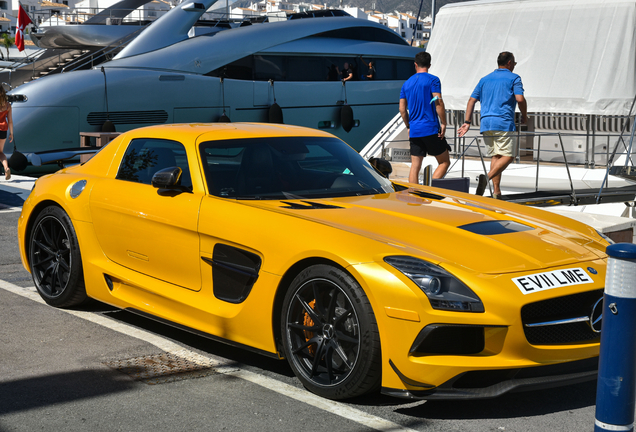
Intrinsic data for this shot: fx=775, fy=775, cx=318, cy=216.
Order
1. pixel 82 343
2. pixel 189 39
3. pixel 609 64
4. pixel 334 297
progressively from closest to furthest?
pixel 334 297, pixel 82 343, pixel 609 64, pixel 189 39

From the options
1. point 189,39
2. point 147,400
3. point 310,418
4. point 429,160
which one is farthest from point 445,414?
point 189,39

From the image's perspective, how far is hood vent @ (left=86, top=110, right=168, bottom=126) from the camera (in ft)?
52.9

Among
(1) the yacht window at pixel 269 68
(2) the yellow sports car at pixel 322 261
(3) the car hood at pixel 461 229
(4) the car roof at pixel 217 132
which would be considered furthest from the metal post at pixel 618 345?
(1) the yacht window at pixel 269 68

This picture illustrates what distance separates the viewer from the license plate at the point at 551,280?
3516mm

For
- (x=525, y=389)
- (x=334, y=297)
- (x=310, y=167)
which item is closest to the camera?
(x=525, y=389)

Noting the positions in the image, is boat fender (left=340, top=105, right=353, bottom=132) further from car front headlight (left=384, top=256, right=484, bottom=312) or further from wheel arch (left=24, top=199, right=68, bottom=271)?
car front headlight (left=384, top=256, right=484, bottom=312)

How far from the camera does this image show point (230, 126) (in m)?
5.33

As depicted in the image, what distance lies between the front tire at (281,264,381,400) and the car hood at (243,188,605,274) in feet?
0.98

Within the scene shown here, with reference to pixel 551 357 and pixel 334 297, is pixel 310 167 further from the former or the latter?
pixel 551 357

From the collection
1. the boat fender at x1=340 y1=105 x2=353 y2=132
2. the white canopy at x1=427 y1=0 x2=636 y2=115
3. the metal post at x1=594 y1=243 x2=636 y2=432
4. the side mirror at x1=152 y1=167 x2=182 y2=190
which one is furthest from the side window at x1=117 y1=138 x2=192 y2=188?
the boat fender at x1=340 y1=105 x2=353 y2=132

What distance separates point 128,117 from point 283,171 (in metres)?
12.5

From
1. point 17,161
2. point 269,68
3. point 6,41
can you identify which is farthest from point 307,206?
point 6,41

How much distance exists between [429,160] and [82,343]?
924 centimetres

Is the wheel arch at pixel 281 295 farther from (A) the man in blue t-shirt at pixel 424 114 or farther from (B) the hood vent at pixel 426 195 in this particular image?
(A) the man in blue t-shirt at pixel 424 114
